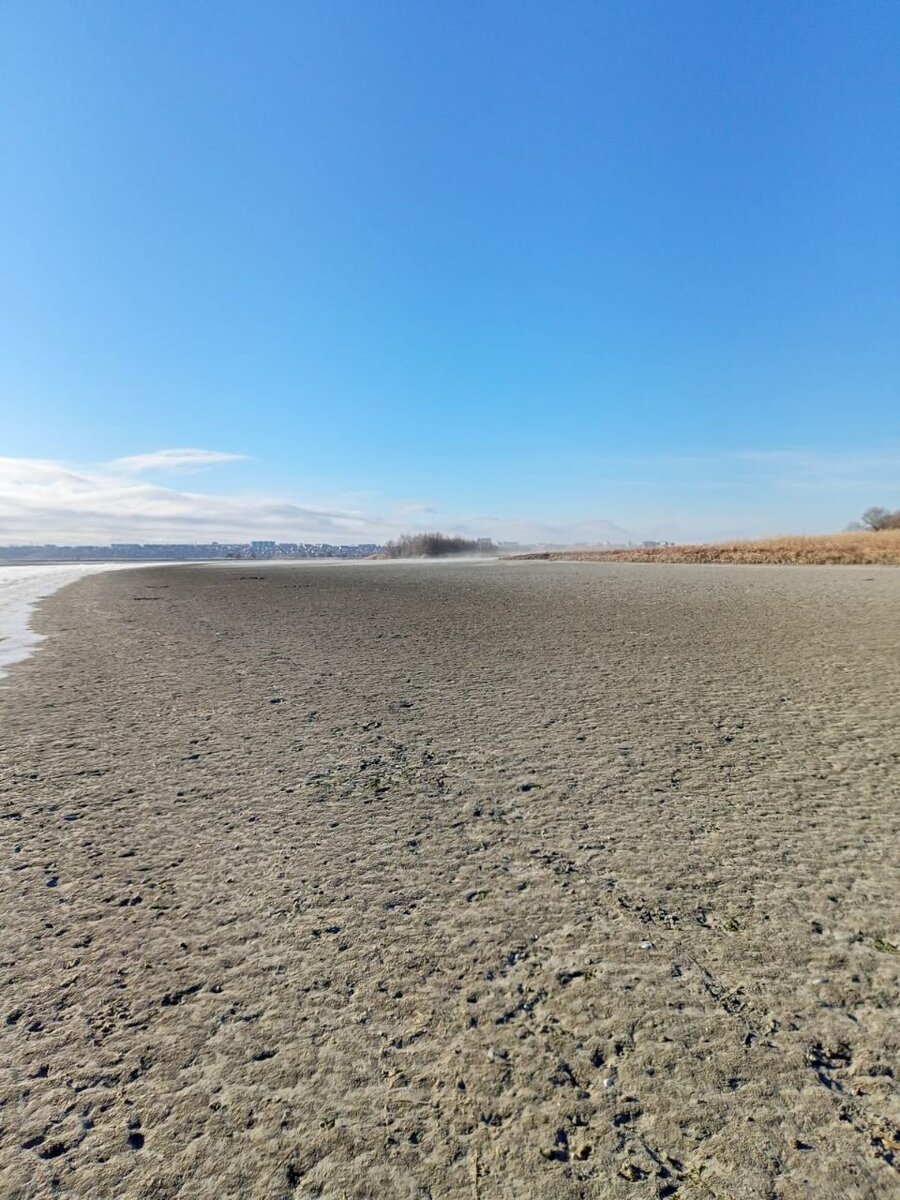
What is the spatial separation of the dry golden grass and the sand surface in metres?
21.1

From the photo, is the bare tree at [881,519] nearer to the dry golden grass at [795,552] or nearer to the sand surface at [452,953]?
the dry golden grass at [795,552]

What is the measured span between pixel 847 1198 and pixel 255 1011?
113 centimetres

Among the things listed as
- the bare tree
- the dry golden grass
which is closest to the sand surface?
the dry golden grass

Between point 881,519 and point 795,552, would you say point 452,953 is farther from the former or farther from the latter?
point 881,519

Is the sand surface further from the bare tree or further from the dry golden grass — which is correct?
the bare tree

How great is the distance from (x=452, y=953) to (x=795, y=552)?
25.7 meters

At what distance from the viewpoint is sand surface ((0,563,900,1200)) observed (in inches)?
43.8

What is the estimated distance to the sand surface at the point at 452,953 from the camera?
111cm

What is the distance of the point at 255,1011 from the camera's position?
1427 millimetres

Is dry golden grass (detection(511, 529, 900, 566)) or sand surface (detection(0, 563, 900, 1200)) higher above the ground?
dry golden grass (detection(511, 529, 900, 566))

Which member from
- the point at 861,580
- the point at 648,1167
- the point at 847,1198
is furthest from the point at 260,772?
the point at 861,580

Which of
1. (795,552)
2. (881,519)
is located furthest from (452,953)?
(881,519)

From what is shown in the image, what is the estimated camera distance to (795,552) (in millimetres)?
23828

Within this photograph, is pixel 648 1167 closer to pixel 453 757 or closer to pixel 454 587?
pixel 453 757
